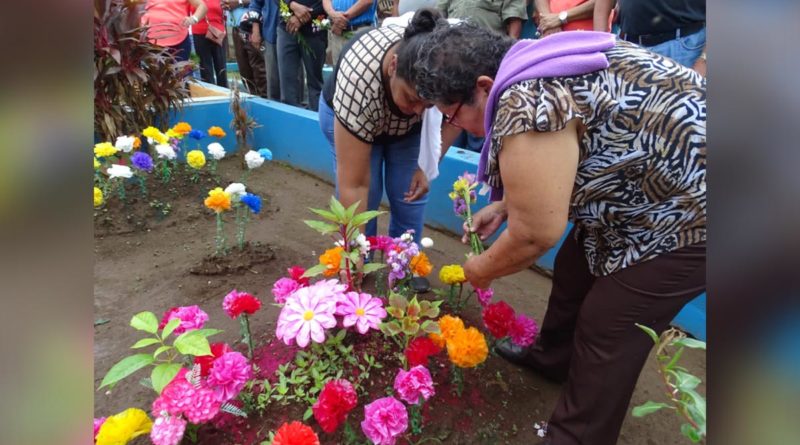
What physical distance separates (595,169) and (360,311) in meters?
0.76

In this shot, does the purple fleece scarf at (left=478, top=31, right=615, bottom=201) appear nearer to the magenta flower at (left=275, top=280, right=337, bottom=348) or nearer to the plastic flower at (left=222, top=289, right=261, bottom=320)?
the magenta flower at (left=275, top=280, right=337, bottom=348)

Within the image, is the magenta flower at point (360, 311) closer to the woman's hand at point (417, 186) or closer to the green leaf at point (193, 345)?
the green leaf at point (193, 345)

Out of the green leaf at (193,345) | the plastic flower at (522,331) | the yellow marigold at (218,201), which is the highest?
the green leaf at (193,345)

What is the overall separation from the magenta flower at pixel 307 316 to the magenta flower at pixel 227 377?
0.43ft

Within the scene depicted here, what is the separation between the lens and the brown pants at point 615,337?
1.41 metres

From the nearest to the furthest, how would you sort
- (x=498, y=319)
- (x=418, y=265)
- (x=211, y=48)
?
(x=498, y=319) → (x=418, y=265) → (x=211, y=48)

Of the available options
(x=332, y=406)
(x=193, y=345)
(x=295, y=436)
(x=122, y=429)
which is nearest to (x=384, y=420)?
(x=332, y=406)

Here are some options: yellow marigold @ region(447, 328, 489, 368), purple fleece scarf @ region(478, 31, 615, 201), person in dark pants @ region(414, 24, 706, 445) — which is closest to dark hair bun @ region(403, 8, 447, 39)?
person in dark pants @ region(414, 24, 706, 445)

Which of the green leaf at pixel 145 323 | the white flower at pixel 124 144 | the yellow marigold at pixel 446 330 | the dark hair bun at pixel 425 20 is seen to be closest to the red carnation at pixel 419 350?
the yellow marigold at pixel 446 330

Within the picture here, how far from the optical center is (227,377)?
1377mm

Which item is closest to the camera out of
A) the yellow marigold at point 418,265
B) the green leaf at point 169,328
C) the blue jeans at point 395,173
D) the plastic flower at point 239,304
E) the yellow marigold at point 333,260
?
the green leaf at point 169,328

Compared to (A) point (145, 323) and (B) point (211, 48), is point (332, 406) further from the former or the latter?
(B) point (211, 48)
